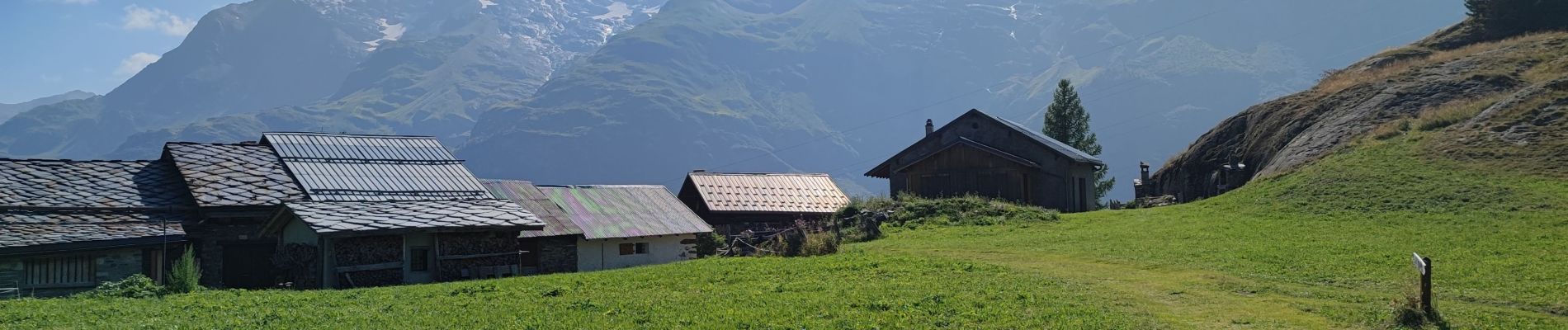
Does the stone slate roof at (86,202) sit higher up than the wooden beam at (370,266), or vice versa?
the stone slate roof at (86,202)

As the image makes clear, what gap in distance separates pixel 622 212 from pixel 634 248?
1.95 m

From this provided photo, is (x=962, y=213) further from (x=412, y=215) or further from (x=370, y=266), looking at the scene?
(x=370, y=266)

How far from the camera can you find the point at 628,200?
45.3 m

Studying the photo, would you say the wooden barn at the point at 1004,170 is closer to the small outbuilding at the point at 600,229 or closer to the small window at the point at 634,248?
the small outbuilding at the point at 600,229

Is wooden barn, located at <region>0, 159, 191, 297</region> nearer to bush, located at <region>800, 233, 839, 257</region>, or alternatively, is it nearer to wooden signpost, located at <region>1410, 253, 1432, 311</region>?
bush, located at <region>800, 233, 839, 257</region>

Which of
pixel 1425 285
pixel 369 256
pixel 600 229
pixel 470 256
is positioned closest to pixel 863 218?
pixel 600 229

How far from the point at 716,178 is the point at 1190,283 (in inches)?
1493

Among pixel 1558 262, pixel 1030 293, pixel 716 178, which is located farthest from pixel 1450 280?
pixel 716 178

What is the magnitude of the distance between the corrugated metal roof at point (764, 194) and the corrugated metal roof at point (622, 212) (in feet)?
31.6

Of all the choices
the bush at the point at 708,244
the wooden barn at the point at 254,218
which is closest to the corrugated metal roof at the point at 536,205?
the wooden barn at the point at 254,218

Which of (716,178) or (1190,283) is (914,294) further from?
(716,178)

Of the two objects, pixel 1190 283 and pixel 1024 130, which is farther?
pixel 1024 130

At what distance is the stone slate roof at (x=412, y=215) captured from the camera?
31.0m

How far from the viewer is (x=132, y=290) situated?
82.2 ft
